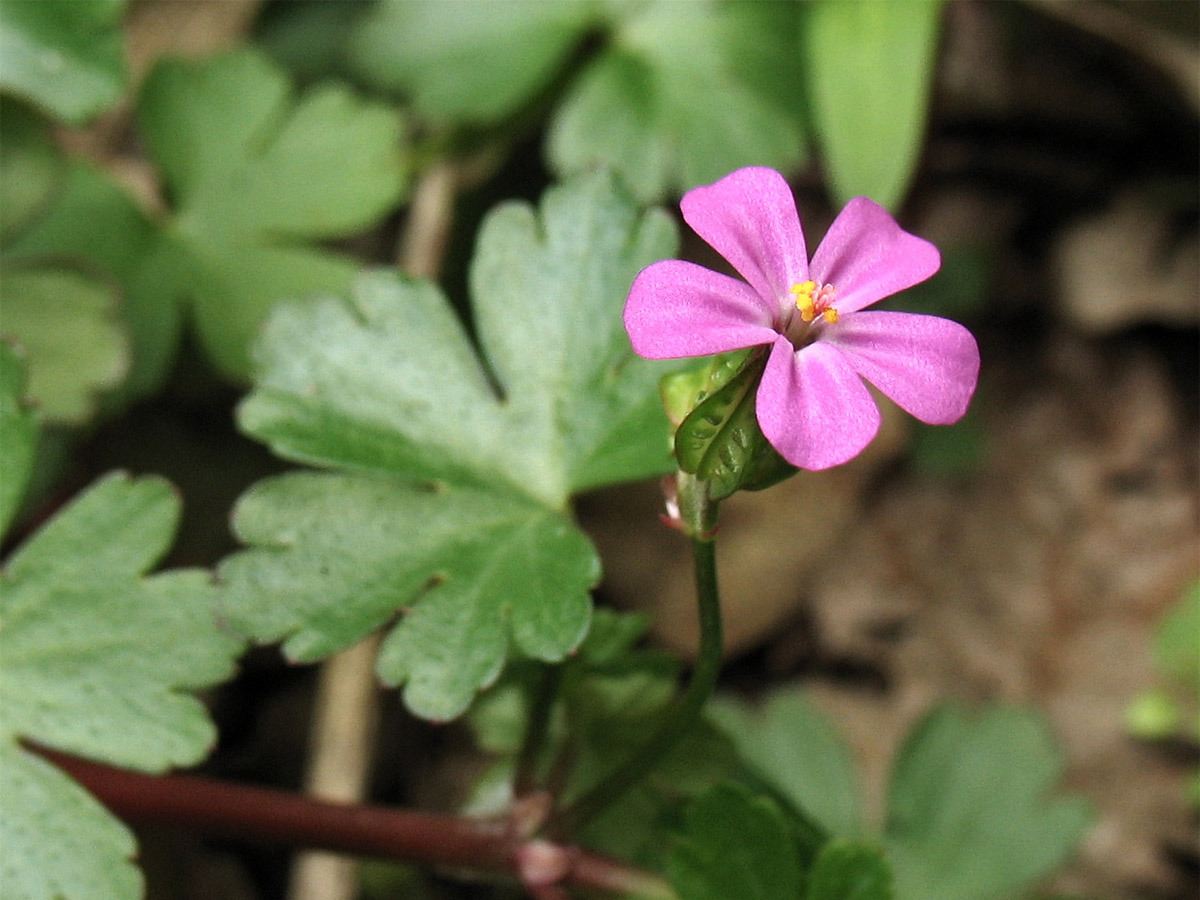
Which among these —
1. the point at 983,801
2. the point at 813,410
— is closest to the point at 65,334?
the point at 813,410

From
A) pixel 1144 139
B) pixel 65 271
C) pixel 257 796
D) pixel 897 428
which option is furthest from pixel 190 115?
pixel 1144 139

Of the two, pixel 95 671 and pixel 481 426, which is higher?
pixel 481 426

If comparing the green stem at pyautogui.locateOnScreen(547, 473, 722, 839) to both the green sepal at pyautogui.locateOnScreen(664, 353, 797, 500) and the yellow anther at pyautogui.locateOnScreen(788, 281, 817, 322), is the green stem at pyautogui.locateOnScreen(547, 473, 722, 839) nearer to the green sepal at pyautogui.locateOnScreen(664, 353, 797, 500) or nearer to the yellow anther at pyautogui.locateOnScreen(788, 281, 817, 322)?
the green sepal at pyautogui.locateOnScreen(664, 353, 797, 500)

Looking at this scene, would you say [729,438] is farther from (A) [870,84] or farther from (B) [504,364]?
(A) [870,84]

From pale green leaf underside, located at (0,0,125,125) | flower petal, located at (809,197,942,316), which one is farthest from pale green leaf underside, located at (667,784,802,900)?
pale green leaf underside, located at (0,0,125,125)

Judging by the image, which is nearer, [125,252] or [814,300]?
[814,300]

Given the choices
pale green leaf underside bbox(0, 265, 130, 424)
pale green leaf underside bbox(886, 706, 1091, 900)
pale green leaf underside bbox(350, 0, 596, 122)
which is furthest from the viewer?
pale green leaf underside bbox(350, 0, 596, 122)
